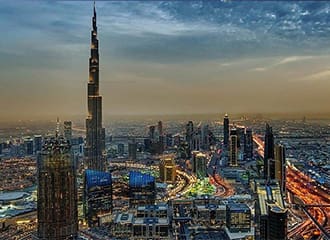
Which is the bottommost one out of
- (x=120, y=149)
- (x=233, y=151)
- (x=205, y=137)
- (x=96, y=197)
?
(x=96, y=197)

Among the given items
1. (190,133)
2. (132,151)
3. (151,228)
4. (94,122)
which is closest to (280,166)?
(151,228)

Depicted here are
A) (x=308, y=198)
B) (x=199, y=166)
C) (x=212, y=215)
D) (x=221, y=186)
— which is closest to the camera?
(x=212, y=215)

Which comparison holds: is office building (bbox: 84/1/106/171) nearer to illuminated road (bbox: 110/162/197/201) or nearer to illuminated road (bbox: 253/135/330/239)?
illuminated road (bbox: 110/162/197/201)

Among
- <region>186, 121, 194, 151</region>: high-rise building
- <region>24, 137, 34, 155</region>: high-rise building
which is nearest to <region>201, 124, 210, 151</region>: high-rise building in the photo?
<region>186, 121, 194, 151</region>: high-rise building

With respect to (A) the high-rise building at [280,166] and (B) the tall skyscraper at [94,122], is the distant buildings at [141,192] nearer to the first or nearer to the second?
(A) the high-rise building at [280,166]

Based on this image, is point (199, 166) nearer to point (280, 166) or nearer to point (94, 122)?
point (280, 166)

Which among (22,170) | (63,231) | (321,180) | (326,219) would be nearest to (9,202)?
(22,170)

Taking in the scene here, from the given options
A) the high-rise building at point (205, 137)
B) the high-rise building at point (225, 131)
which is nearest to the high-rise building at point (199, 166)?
the high-rise building at point (205, 137)

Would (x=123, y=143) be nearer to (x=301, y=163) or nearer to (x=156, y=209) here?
(x=301, y=163)
